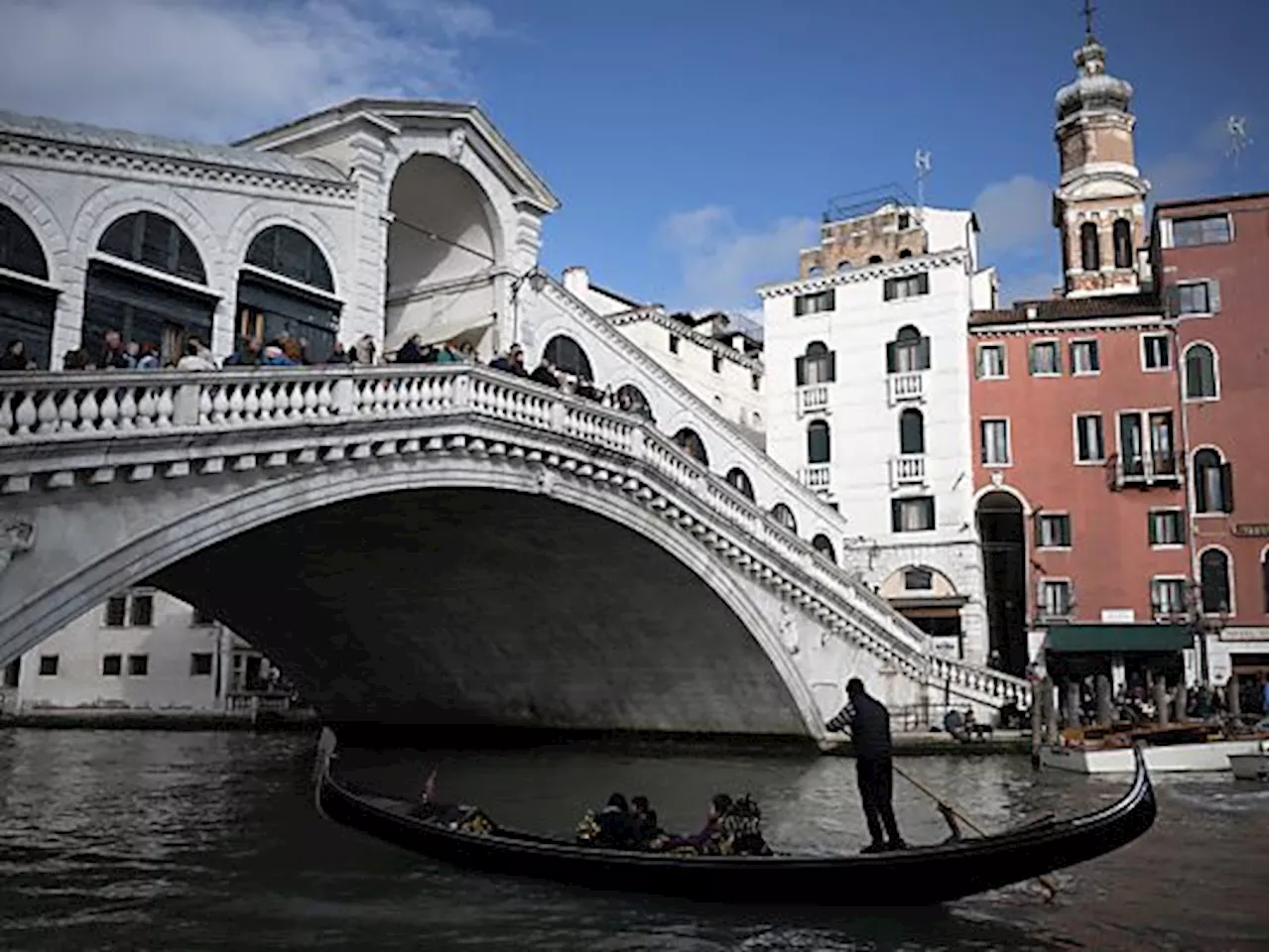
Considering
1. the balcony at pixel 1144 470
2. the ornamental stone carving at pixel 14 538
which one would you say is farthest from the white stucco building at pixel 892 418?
the ornamental stone carving at pixel 14 538

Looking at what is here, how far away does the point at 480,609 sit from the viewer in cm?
1928

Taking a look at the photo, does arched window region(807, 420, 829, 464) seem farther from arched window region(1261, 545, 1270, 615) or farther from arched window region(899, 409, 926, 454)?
arched window region(1261, 545, 1270, 615)

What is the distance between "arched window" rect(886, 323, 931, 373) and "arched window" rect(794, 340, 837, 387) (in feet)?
4.08

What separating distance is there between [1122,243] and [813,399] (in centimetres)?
1158

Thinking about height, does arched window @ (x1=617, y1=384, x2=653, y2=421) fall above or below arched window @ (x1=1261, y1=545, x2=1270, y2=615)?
above

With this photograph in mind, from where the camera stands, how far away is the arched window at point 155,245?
38.8 ft

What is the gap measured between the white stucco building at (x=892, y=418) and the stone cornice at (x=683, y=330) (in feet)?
5.97

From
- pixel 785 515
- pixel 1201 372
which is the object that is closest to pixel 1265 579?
pixel 1201 372

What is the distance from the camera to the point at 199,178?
41.7ft

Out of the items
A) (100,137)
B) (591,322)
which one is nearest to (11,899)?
(100,137)

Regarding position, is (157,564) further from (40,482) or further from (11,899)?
(11,899)

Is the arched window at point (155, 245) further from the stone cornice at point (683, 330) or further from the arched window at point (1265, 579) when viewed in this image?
the arched window at point (1265, 579)

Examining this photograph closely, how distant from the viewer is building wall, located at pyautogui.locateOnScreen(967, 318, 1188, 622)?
2423cm

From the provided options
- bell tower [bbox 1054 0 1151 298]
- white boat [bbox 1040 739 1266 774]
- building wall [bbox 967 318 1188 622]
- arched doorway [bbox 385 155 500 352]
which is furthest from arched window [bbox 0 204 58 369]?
bell tower [bbox 1054 0 1151 298]
